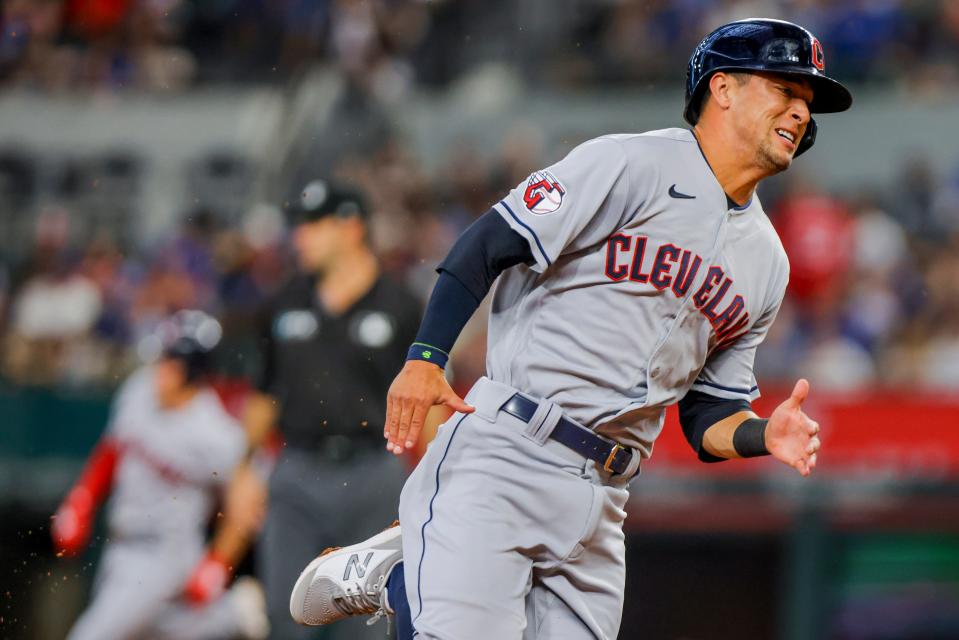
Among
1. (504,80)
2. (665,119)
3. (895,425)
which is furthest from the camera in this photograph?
(504,80)

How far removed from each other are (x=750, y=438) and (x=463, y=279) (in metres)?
0.78

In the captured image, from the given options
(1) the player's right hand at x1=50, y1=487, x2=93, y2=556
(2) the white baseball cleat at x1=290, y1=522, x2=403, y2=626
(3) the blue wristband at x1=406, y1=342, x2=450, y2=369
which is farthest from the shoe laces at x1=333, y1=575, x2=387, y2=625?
(1) the player's right hand at x1=50, y1=487, x2=93, y2=556

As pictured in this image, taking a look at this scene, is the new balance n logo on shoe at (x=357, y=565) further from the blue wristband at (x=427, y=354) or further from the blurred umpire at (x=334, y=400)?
the blurred umpire at (x=334, y=400)

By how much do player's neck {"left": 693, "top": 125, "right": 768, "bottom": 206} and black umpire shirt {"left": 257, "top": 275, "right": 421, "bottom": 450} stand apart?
244 centimetres

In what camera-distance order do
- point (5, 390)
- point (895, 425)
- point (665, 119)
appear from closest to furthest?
point (895, 425), point (5, 390), point (665, 119)

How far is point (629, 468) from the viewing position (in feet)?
11.3

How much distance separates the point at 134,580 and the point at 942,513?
14.8ft

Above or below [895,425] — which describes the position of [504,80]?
above

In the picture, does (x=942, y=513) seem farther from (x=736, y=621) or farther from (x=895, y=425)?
(x=736, y=621)

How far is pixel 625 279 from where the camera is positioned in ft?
10.9

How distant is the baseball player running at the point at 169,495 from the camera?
23.7 ft

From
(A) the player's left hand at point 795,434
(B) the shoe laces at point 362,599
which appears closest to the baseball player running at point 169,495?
(B) the shoe laces at point 362,599

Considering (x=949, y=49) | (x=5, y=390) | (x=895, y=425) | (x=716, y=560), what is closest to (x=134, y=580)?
(x=5, y=390)

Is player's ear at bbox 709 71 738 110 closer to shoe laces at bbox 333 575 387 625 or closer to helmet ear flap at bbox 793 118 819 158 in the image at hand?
helmet ear flap at bbox 793 118 819 158
